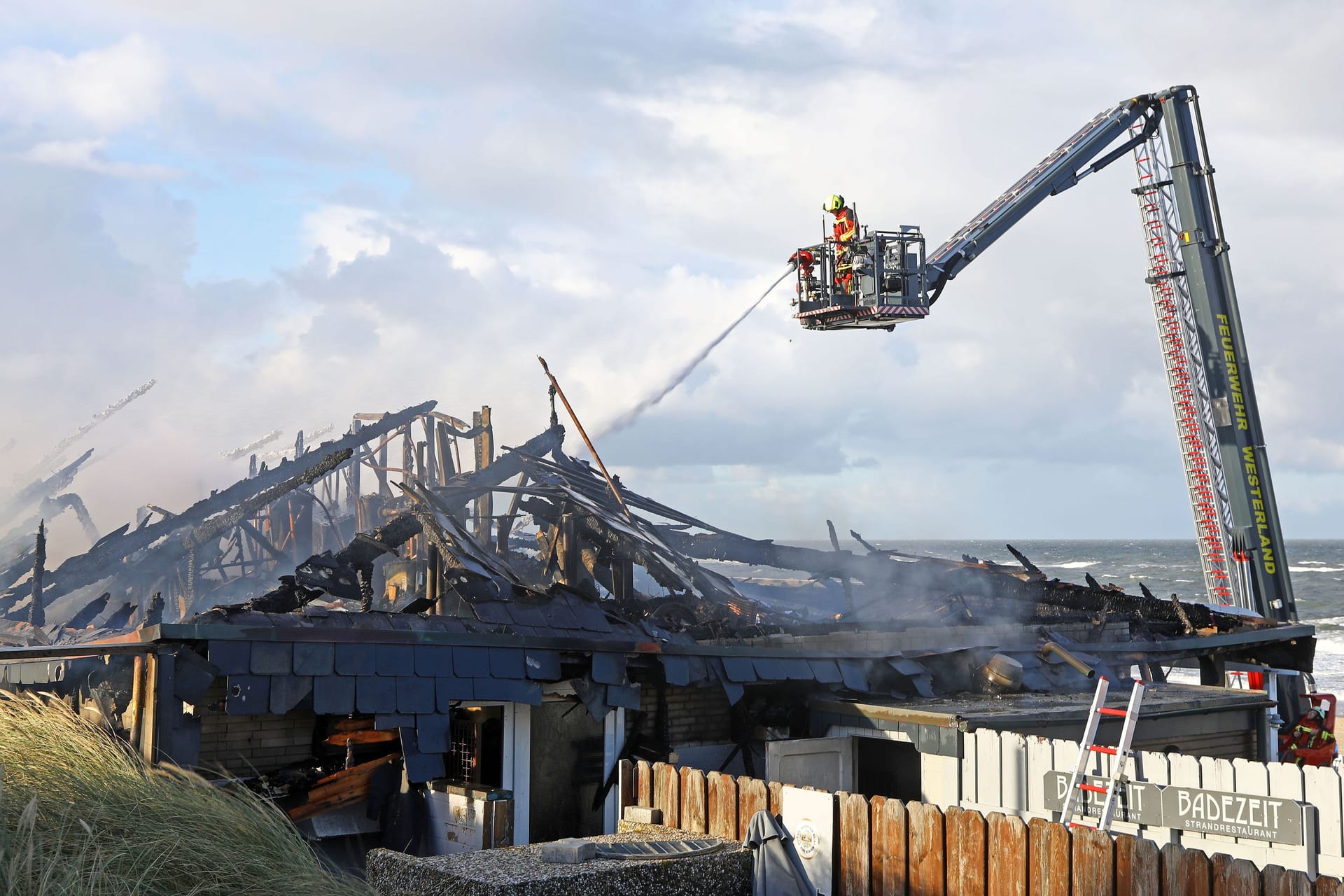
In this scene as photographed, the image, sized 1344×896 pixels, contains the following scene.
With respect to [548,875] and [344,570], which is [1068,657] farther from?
[548,875]

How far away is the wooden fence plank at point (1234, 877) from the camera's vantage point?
7.21m

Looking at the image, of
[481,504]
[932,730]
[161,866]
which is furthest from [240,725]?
[481,504]

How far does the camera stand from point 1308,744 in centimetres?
1930

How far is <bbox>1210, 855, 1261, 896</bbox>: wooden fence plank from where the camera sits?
284 inches

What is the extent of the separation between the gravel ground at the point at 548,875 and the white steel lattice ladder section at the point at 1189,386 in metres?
17.2

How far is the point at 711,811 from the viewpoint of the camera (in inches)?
384

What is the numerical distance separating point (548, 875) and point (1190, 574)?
102 metres

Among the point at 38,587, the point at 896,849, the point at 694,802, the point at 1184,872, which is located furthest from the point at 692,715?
the point at 38,587

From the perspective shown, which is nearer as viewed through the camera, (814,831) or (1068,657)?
(814,831)

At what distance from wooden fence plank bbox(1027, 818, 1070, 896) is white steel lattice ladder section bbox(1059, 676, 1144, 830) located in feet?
5.37

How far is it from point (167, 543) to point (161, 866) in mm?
20805

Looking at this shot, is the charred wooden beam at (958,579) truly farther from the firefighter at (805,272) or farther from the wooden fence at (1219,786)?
the wooden fence at (1219,786)

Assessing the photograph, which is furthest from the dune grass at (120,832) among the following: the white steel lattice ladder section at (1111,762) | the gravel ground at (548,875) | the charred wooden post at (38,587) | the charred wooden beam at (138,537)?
the charred wooden beam at (138,537)

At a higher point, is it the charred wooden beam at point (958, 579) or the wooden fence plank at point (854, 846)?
the charred wooden beam at point (958, 579)
